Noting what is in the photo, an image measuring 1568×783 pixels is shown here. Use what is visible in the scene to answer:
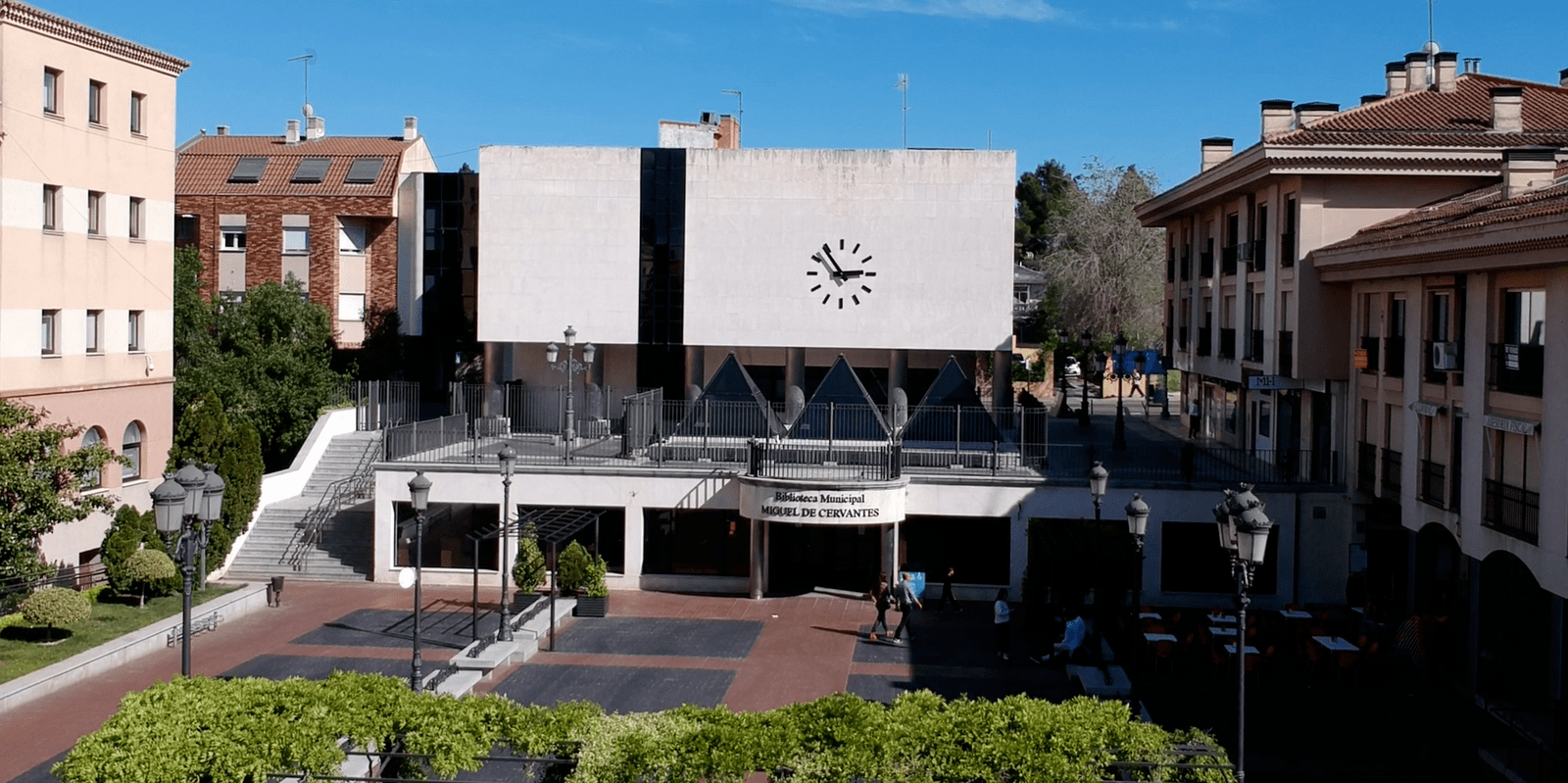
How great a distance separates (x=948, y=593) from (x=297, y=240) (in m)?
28.7

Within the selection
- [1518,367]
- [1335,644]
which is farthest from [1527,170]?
[1335,644]

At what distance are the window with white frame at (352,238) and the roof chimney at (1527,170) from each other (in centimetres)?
3537

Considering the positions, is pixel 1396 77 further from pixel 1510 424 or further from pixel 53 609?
pixel 53 609

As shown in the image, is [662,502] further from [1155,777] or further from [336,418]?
A: [1155,777]

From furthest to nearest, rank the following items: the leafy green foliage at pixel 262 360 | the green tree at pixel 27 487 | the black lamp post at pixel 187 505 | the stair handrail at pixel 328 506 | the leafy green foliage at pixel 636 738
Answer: the leafy green foliage at pixel 262 360
the stair handrail at pixel 328 506
the green tree at pixel 27 487
the black lamp post at pixel 187 505
the leafy green foliage at pixel 636 738

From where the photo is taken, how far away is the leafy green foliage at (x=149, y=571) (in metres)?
27.5

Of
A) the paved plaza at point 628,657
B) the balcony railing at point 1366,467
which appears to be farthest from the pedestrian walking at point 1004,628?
the balcony railing at point 1366,467

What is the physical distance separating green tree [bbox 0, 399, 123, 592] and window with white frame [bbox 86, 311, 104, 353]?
780 centimetres

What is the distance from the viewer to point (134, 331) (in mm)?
33656

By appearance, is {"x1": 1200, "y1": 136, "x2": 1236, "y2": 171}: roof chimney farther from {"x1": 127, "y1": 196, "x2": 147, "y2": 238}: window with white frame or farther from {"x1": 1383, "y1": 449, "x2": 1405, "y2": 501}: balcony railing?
{"x1": 127, "y1": 196, "x2": 147, "y2": 238}: window with white frame

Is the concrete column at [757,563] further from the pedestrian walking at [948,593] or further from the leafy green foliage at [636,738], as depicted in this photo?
the leafy green foliage at [636,738]

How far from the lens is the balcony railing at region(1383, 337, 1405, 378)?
27.0 m

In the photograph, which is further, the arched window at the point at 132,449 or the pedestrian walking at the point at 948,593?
the arched window at the point at 132,449

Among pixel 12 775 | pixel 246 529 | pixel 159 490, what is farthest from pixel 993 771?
pixel 246 529
